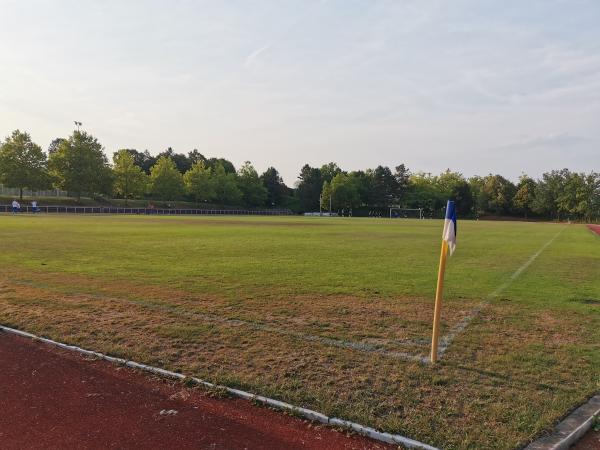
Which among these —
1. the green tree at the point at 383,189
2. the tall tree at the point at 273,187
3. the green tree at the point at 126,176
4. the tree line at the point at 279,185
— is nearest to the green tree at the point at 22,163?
the tree line at the point at 279,185

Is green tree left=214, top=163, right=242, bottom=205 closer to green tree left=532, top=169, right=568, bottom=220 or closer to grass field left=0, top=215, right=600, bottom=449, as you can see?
green tree left=532, top=169, right=568, bottom=220

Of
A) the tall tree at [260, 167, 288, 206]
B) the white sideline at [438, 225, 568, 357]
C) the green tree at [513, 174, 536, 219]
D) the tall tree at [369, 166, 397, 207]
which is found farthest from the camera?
the tall tree at [260, 167, 288, 206]

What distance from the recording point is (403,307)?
320 inches

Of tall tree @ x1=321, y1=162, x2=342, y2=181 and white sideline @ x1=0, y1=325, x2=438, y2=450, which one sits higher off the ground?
tall tree @ x1=321, y1=162, x2=342, y2=181

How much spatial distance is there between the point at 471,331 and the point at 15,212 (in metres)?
65.0

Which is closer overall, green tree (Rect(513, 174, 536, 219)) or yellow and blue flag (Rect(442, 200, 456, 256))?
yellow and blue flag (Rect(442, 200, 456, 256))

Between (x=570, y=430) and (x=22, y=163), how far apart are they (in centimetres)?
7506

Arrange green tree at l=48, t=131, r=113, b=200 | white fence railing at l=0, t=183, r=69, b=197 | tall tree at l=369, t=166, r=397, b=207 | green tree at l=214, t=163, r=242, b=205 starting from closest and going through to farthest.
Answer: green tree at l=48, t=131, r=113, b=200 → white fence railing at l=0, t=183, r=69, b=197 → green tree at l=214, t=163, r=242, b=205 → tall tree at l=369, t=166, r=397, b=207

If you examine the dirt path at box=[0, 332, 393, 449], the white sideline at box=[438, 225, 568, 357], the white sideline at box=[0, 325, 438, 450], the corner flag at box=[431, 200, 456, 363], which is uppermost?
the corner flag at box=[431, 200, 456, 363]

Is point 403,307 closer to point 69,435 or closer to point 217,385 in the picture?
point 217,385

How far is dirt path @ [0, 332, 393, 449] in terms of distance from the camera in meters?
3.61

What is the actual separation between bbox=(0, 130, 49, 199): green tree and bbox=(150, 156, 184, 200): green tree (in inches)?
846

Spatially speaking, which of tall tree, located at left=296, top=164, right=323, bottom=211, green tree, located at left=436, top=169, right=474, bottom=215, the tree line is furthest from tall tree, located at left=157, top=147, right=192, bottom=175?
green tree, located at left=436, top=169, right=474, bottom=215

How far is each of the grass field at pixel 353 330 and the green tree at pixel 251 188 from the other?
330ft
